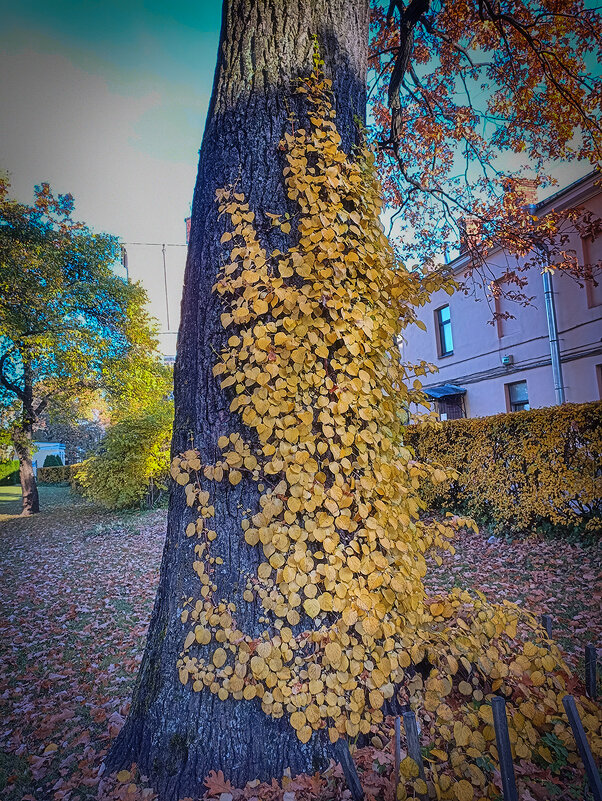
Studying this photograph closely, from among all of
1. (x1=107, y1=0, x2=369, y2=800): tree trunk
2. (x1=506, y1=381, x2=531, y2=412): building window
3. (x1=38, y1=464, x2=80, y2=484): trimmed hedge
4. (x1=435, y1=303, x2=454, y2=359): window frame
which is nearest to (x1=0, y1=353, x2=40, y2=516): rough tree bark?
(x1=107, y1=0, x2=369, y2=800): tree trunk

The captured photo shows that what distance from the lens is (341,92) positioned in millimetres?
2510

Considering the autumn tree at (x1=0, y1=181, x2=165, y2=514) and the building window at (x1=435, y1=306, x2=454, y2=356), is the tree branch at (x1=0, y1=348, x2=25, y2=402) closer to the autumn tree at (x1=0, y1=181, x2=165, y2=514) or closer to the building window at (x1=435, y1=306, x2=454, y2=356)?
the autumn tree at (x1=0, y1=181, x2=165, y2=514)

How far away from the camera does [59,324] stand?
35.2 feet

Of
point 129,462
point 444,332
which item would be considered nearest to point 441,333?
point 444,332

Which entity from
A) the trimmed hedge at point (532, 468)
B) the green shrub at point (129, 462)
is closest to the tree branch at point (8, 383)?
the green shrub at point (129, 462)

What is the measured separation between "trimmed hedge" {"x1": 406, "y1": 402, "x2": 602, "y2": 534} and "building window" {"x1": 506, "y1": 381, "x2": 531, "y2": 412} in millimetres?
7281

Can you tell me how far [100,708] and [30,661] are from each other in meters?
1.27

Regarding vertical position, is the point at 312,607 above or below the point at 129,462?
below

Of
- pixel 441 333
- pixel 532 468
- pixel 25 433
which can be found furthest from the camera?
pixel 441 333

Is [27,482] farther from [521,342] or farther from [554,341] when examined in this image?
[554,341]

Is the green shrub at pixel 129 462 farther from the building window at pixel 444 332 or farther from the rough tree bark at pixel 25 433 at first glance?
the building window at pixel 444 332

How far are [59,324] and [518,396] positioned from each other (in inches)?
549

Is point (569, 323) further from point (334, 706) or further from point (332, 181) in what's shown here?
point (334, 706)

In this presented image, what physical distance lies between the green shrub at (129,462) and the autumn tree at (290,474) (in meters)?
8.88
